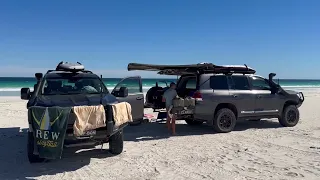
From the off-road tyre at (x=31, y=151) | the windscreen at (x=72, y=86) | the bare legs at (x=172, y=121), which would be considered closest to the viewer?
the off-road tyre at (x=31, y=151)

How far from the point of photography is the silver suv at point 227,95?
970 cm

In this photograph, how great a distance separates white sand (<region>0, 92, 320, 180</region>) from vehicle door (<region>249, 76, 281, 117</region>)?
2.40ft

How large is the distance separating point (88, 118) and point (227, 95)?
17.1 ft

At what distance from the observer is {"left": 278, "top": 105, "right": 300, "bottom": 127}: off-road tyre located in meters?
11.2

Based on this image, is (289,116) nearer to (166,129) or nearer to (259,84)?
(259,84)

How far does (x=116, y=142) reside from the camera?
7.04 m

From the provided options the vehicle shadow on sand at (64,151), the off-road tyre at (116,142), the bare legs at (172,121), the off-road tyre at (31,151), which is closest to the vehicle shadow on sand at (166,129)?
the vehicle shadow on sand at (64,151)

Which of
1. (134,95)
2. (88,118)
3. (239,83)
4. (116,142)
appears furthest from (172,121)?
(88,118)

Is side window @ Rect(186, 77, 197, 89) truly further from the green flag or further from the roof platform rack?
the green flag

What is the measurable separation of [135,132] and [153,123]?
194 centimetres

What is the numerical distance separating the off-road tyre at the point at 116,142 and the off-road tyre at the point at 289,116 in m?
6.42

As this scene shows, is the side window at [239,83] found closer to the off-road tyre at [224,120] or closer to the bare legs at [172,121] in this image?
the off-road tyre at [224,120]

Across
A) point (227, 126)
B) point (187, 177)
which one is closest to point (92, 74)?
point (187, 177)

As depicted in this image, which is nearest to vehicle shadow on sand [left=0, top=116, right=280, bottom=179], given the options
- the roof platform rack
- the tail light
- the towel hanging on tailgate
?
the towel hanging on tailgate
